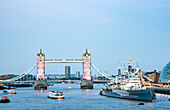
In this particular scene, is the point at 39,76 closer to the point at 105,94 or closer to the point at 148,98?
the point at 105,94

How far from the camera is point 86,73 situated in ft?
559

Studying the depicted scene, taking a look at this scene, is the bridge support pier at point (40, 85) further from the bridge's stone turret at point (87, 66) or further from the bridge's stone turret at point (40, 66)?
the bridge's stone turret at point (87, 66)

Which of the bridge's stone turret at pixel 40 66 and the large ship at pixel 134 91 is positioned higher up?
the bridge's stone turret at pixel 40 66

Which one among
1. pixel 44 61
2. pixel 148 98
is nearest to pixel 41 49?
pixel 44 61

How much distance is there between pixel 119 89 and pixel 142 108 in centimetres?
2801

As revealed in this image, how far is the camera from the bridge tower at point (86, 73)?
535ft

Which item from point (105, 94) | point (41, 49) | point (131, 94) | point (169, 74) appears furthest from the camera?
point (41, 49)

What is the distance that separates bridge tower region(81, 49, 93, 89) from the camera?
535 ft

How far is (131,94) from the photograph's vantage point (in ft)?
283

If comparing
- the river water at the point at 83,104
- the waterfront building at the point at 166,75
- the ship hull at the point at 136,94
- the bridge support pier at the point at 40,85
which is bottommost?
the river water at the point at 83,104

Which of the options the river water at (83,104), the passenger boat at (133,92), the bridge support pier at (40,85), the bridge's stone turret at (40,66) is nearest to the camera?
the river water at (83,104)

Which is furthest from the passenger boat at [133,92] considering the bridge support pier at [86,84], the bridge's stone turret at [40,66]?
the bridge's stone turret at [40,66]

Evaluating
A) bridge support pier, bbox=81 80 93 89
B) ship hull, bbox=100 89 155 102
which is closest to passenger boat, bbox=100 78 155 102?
ship hull, bbox=100 89 155 102

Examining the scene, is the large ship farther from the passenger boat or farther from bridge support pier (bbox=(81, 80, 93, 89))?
bridge support pier (bbox=(81, 80, 93, 89))
